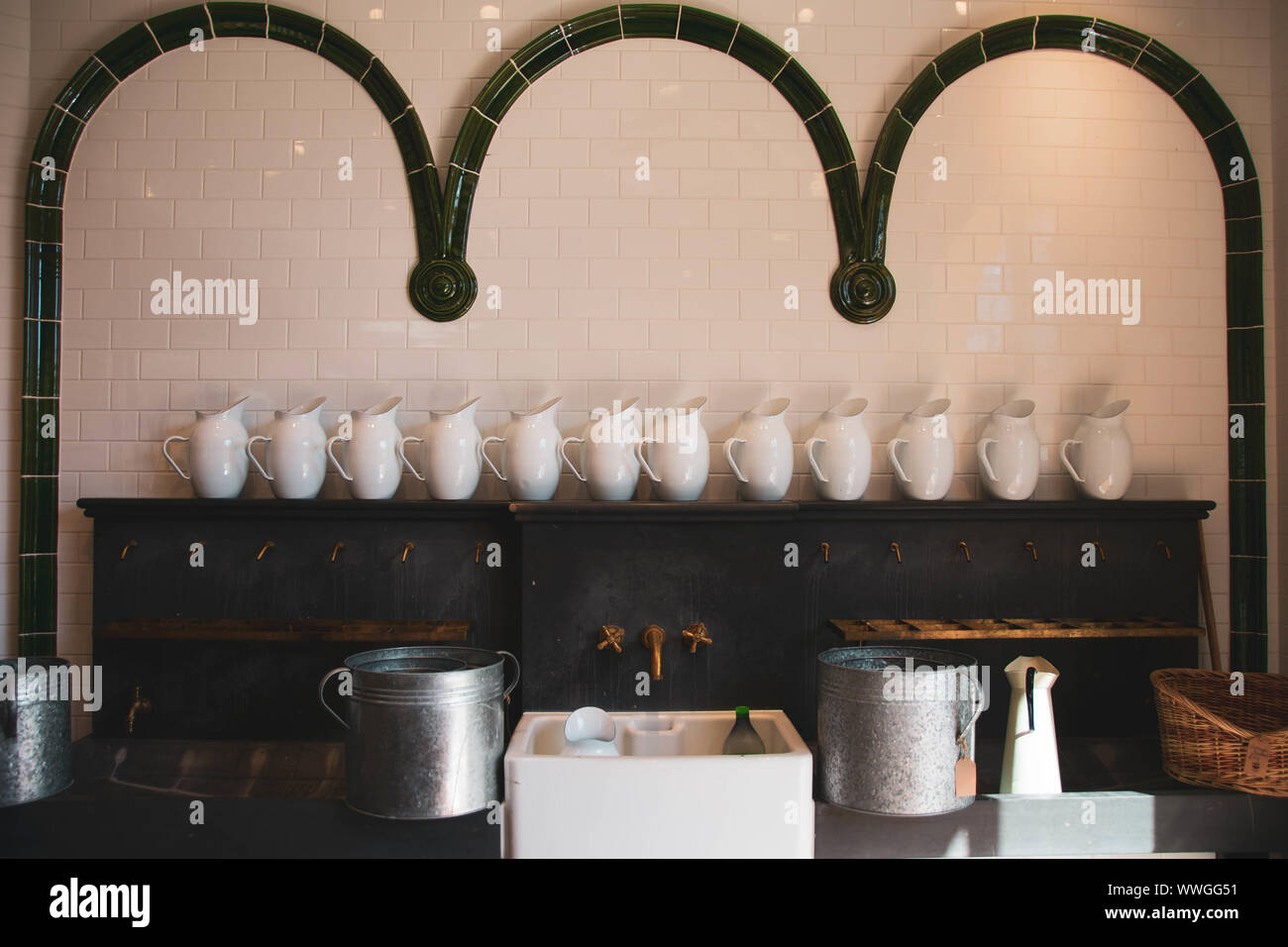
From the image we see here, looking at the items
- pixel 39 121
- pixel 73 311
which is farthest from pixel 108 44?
pixel 73 311

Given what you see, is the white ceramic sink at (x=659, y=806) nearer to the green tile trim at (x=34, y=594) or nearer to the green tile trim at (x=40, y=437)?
the green tile trim at (x=34, y=594)

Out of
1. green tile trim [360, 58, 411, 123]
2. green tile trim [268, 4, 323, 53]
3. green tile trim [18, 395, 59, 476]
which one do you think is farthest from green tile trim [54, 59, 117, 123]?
green tile trim [18, 395, 59, 476]

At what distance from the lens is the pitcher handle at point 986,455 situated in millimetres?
2750

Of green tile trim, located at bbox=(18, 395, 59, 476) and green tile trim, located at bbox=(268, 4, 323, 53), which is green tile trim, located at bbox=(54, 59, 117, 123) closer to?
green tile trim, located at bbox=(268, 4, 323, 53)

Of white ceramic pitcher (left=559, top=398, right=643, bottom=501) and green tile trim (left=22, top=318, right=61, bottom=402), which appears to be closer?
white ceramic pitcher (left=559, top=398, right=643, bottom=501)

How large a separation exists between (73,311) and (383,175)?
1098mm

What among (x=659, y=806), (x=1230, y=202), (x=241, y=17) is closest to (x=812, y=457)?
(x=659, y=806)

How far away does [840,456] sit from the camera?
8.77 feet

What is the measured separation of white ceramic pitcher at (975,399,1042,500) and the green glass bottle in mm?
1109

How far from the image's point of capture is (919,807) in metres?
2.03

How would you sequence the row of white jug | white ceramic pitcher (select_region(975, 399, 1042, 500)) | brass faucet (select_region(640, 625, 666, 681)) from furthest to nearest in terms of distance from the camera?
white ceramic pitcher (select_region(975, 399, 1042, 500)) < the row of white jug < brass faucet (select_region(640, 625, 666, 681))

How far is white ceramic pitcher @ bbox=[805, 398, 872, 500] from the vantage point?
2676mm

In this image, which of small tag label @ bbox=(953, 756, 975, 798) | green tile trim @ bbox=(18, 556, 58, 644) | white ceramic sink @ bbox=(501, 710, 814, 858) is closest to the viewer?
white ceramic sink @ bbox=(501, 710, 814, 858)

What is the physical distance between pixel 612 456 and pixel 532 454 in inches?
9.3
